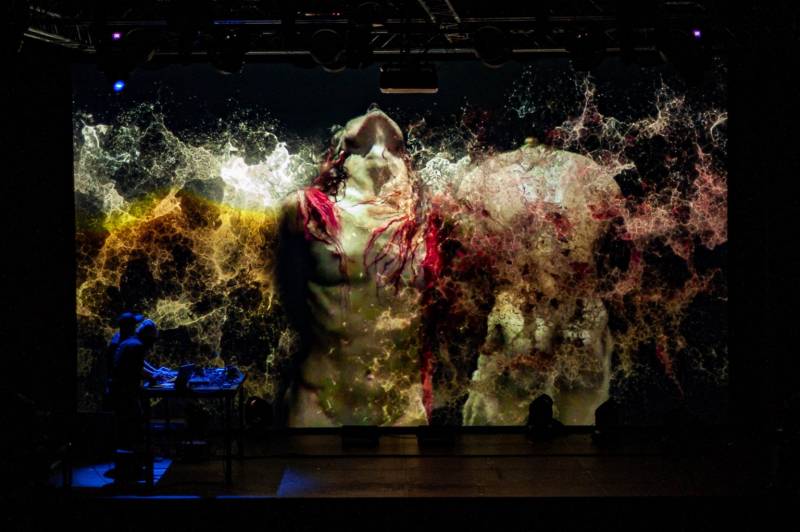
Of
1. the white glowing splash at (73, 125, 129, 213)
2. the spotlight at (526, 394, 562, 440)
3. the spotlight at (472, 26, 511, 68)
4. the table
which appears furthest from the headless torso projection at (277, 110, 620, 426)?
the white glowing splash at (73, 125, 129, 213)

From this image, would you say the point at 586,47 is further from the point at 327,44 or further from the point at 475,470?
the point at 475,470

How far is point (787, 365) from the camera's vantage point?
27.1 feet

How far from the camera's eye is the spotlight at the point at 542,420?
8.44 meters

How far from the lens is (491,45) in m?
7.49

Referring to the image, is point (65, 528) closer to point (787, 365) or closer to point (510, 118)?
point (510, 118)

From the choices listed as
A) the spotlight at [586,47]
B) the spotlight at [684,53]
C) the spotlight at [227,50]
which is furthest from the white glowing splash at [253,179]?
the spotlight at [684,53]

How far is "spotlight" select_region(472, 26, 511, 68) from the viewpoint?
7.46 m

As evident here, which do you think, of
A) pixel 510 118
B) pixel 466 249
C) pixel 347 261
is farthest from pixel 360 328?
pixel 510 118

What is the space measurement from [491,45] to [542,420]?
124 inches

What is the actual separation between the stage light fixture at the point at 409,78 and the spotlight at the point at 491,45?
1.35 ft

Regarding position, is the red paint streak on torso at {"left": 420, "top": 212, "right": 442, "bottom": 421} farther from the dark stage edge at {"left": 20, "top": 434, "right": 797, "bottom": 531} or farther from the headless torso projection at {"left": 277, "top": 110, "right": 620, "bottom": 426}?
the dark stage edge at {"left": 20, "top": 434, "right": 797, "bottom": 531}

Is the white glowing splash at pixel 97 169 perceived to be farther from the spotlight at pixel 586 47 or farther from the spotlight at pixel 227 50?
the spotlight at pixel 586 47

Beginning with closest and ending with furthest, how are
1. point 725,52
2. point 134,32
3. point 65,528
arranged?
point 65,528 < point 134,32 < point 725,52

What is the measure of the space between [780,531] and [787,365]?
8.12 ft
